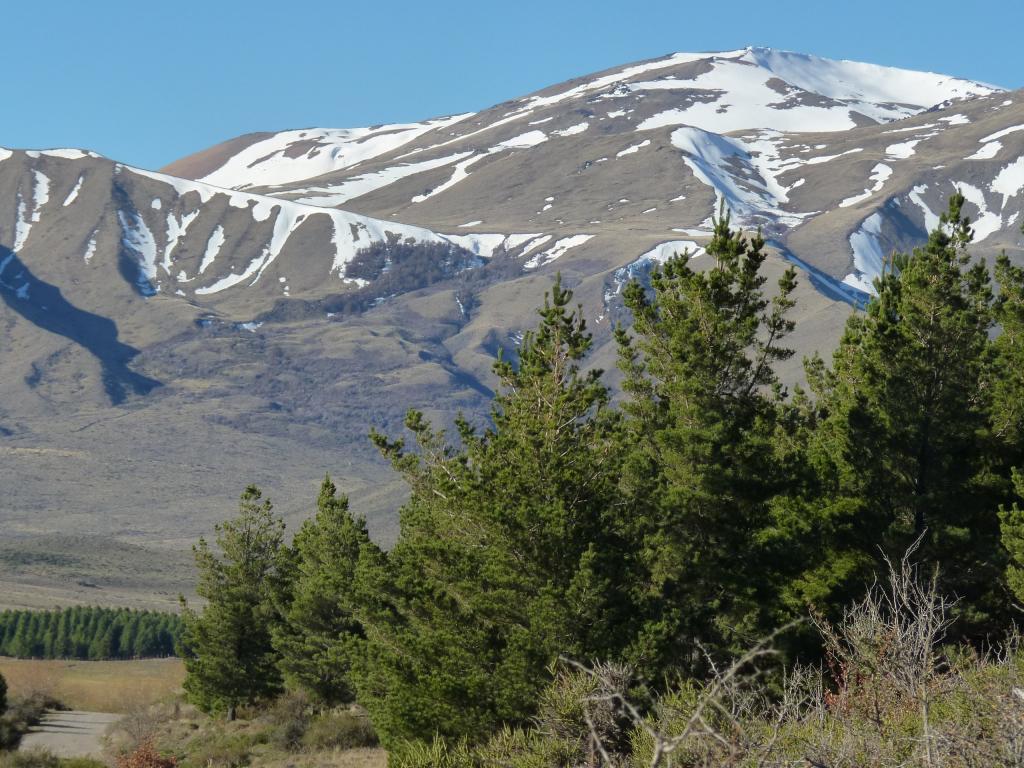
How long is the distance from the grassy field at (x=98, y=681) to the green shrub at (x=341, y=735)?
22824 mm

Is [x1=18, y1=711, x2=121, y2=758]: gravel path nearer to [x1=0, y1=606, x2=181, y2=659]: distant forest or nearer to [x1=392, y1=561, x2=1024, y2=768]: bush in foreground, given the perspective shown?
[x1=392, y1=561, x2=1024, y2=768]: bush in foreground

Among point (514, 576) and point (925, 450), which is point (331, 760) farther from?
point (925, 450)

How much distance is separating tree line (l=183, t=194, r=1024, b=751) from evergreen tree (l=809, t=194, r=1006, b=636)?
0.05m

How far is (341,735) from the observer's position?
41844 millimetres

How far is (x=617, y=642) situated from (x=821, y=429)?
32.1 feet

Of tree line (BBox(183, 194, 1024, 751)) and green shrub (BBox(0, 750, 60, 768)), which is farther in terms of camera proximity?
green shrub (BBox(0, 750, 60, 768))

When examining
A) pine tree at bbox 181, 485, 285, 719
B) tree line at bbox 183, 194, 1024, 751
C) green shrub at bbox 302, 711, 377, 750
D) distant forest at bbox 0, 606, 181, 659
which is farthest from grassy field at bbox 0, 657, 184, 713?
tree line at bbox 183, 194, 1024, 751

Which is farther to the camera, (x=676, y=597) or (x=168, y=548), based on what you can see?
(x=168, y=548)

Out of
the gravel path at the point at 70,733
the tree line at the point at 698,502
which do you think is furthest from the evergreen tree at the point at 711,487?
the gravel path at the point at 70,733

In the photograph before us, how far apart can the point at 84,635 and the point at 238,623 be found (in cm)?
5799

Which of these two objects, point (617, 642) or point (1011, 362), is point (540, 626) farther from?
point (1011, 362)

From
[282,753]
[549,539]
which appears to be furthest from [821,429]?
[282,753]

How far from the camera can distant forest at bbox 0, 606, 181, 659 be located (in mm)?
101500

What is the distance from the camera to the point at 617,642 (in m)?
24.8
